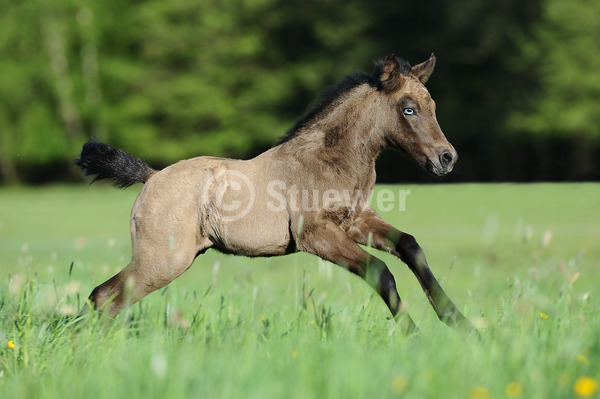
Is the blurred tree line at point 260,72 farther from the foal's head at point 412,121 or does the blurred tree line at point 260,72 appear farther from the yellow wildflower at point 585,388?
the yellow wildflower at point 585,388

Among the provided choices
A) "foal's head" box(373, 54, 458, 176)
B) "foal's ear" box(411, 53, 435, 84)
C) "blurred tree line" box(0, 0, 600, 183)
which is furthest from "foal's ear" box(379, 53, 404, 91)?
"blurred tree line" box(0, 0, 600, 183)

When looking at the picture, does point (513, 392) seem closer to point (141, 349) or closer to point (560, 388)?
point (560, 388)

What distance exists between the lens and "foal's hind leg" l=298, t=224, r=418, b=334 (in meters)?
4.71

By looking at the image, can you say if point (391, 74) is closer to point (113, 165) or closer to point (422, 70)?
point (422, 70)

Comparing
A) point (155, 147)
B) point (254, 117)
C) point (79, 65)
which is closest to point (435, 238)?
point (254, 117)

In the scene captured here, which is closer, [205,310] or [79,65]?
[205,310]

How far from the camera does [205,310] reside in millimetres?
5406

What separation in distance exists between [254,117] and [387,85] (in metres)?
31.1

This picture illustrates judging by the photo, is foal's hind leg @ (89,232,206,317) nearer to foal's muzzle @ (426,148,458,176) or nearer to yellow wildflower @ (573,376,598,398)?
foal's muzzle @ (426,148,458,176)

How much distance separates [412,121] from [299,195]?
897 mm

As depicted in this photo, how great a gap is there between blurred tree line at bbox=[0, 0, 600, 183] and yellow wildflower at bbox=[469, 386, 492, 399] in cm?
2695

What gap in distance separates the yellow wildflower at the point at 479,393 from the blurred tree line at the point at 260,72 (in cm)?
2695

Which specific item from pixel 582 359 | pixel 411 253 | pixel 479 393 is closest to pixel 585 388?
pixel 479 393

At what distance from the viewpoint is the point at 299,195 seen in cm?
509
